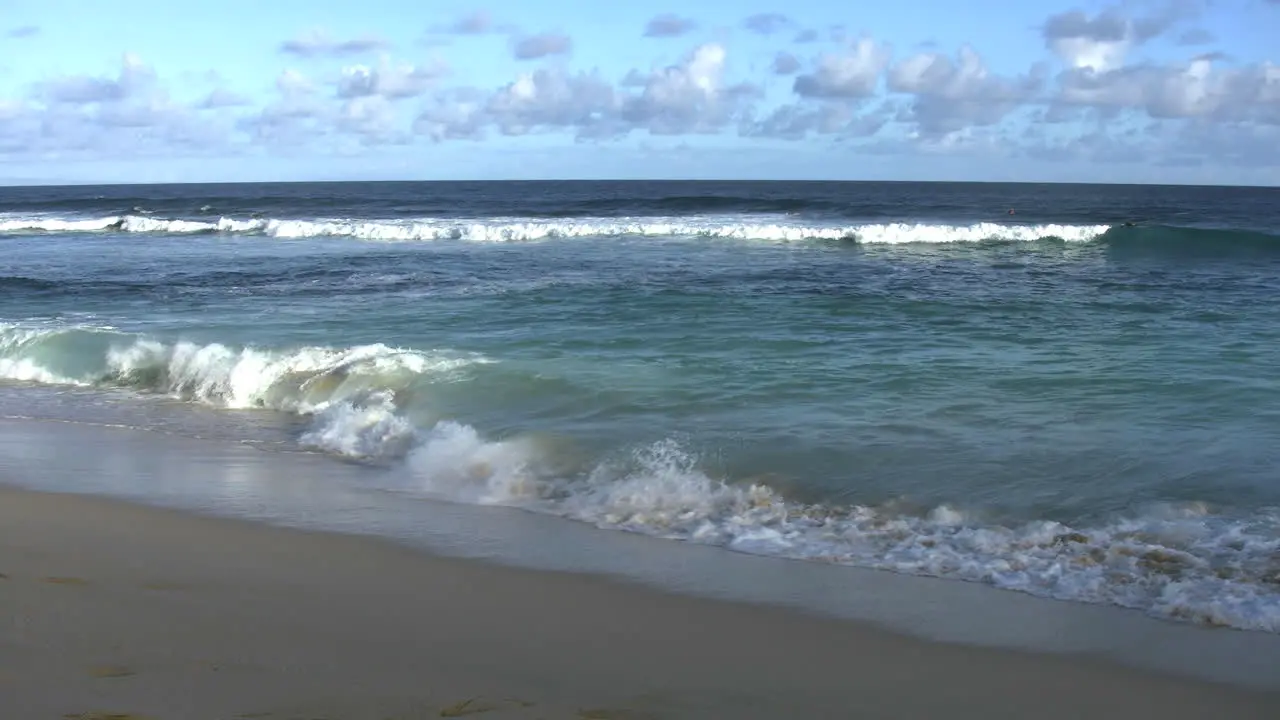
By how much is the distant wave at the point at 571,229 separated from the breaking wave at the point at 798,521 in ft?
76.1

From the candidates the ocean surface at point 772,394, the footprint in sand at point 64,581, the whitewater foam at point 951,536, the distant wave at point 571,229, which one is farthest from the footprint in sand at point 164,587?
the distant wave at point 571,229

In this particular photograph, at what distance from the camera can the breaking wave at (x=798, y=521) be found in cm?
555

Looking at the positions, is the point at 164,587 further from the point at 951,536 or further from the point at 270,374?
the point at 270,374

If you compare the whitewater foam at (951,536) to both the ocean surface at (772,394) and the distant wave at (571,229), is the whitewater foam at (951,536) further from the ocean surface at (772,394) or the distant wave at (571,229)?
the distant wave at (571,229)

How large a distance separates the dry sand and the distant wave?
90.1 feet

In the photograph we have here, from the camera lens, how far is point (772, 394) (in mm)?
9992

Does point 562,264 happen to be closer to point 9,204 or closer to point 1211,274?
point 1211,274

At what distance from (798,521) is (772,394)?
3.38m

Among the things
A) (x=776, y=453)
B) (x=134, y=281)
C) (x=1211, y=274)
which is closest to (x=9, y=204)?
(x=134, y=281)

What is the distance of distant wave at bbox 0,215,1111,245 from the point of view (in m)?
32.2

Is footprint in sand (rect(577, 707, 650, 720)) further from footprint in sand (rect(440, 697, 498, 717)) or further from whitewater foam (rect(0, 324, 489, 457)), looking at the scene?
whitewater foam (rect(0, 324, 489, 457))

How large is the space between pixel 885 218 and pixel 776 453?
34467 millimetres

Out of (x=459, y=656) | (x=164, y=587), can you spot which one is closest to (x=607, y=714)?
(x=459, y=656)

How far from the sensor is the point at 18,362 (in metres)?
13.1
